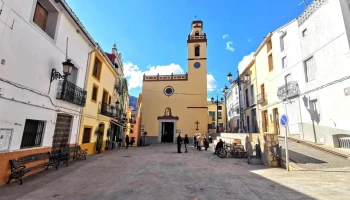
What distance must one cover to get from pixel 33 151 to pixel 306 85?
651 inches

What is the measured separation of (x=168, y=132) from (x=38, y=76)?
20000 millimetres

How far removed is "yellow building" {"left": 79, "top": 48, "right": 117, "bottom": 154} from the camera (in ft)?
38.1

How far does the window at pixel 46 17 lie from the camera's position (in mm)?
7363

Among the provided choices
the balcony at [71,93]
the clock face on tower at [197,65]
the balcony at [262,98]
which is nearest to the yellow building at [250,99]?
the balcony at [262,98]

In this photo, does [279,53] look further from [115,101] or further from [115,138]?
[115,138]

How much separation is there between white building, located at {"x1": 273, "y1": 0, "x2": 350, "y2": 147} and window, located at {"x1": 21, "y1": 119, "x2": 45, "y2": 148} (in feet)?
50.1

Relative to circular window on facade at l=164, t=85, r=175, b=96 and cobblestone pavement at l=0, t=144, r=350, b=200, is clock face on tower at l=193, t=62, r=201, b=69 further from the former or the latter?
cobblestone pavement at l=0, t=144, r=350, b=200

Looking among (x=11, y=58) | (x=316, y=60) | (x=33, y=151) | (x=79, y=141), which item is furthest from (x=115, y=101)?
(x=316, y=60)

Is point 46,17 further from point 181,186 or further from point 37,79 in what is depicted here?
point 181,186

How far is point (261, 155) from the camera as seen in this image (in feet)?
29.1

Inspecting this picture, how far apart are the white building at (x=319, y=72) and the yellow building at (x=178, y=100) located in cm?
1197

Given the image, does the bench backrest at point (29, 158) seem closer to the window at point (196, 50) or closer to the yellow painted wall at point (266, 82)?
Answer: the yellow painted wall at point (266, 82)

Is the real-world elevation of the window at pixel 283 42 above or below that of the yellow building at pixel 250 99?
above

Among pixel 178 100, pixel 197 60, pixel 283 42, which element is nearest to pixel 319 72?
pixel 283 42
